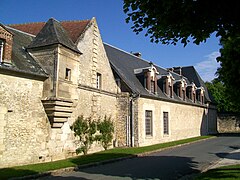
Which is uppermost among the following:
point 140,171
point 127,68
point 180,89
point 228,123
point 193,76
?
point 193,76

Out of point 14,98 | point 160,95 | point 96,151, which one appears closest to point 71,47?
point 14,98

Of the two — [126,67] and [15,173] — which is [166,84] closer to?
[126,67]

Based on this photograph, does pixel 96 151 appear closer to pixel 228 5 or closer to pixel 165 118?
pixel 165 118

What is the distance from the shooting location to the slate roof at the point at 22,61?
1096 cm

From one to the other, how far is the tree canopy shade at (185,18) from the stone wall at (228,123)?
36532 mm

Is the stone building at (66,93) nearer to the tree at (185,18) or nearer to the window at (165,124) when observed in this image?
the window at (165,124)

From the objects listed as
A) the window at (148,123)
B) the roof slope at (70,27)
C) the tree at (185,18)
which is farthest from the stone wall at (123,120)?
the tree at (185,18)

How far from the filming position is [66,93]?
1291 centimetres

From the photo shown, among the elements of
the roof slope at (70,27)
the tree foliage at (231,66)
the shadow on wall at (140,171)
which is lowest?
the shadow on wall at (140,171)

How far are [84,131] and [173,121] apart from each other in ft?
37.7

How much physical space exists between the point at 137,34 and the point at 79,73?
9062mm

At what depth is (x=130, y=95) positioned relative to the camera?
18719 millimetres

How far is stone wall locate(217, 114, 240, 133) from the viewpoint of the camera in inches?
1534

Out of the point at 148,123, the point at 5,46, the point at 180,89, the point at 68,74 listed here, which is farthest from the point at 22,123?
the point at 180,89
